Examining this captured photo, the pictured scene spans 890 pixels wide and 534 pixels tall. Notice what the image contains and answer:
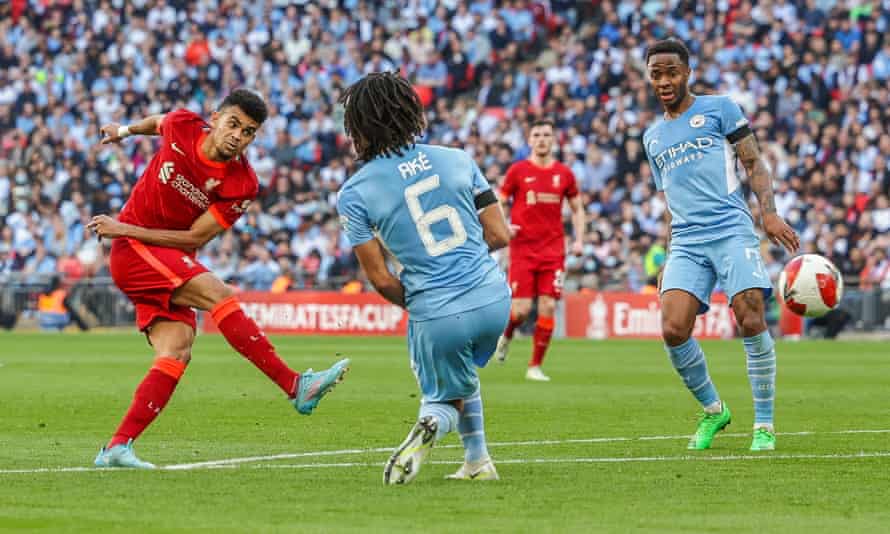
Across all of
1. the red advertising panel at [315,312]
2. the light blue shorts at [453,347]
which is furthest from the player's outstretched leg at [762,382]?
the red advertising panel at [315,312]

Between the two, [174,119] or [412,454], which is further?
[174,119]

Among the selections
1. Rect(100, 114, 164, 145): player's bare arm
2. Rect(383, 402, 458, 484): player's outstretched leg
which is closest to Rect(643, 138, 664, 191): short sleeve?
Rect(100, 114, 164, 145): player's bare arm

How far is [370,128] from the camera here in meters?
7.96

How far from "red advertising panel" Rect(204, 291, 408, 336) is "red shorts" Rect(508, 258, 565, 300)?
38.6 ft

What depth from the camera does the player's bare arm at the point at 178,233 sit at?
9.09 metres

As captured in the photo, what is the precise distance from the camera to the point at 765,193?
10.1 metres

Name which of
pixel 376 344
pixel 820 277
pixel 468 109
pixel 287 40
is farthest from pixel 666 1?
pixel 820 277

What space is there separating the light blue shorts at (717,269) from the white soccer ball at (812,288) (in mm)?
1674

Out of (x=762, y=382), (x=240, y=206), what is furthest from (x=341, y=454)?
(x=762, y=382)

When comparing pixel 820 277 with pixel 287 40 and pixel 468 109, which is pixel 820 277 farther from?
pixel 287 40

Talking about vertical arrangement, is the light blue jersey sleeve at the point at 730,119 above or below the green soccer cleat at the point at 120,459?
above

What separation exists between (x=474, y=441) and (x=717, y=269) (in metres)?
2.62

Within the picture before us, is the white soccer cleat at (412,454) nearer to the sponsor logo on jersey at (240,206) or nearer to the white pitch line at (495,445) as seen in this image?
the white pitch line at (495,445)

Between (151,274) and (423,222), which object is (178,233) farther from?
(423,222)
